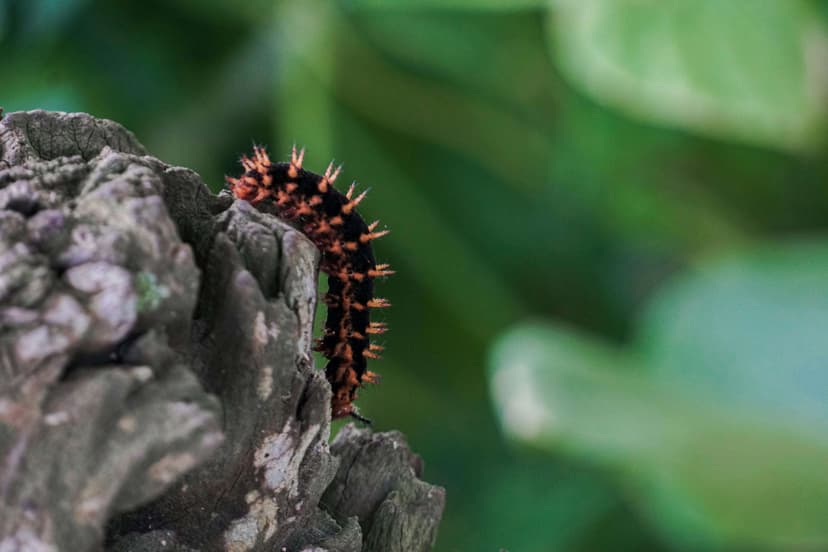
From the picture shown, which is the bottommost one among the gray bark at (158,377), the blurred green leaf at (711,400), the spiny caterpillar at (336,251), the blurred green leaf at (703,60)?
the gray bark at (158,377)

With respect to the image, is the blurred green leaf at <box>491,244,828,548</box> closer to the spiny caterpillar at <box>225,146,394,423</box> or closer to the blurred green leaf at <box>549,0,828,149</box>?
the blurred green leaf at <box>549,0,828,149</box>

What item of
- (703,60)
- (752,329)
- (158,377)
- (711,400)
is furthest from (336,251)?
(752,329)

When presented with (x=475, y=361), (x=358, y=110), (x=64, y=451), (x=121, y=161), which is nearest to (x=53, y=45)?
(x=358, y=110)

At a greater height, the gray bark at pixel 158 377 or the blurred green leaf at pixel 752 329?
the blurred green leaf at pixel 752 329

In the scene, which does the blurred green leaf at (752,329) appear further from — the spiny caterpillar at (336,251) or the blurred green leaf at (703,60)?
A: the spiny caterpillar at (336,251)

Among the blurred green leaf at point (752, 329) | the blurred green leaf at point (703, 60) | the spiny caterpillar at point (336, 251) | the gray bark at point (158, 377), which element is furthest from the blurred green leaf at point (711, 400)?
the gray bark at point (158, 377)

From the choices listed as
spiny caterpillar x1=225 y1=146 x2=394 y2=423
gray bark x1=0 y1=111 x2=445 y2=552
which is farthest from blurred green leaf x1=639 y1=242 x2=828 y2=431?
gray bark x1=0 y1=111 x2=445 y2=552

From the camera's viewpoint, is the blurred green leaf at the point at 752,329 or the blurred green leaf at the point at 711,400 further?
the blurred green leaf at the point at 752,329
